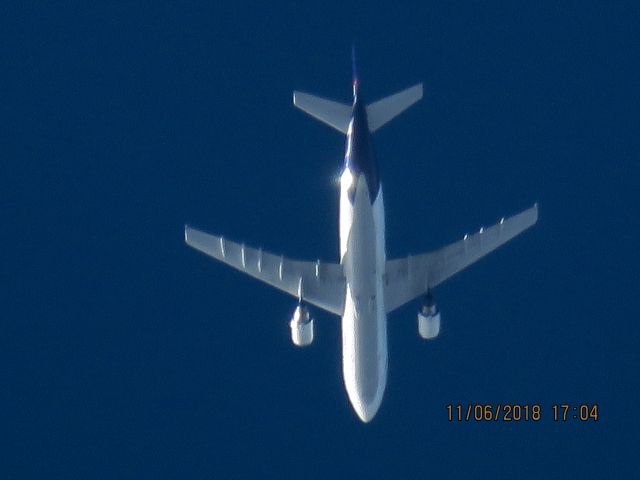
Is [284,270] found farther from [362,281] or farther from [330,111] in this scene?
[330,111]

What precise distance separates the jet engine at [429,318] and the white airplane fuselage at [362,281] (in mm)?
2136

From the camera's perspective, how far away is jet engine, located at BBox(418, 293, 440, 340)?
75000mm

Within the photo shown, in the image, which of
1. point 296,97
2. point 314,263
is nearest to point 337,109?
point 296,97

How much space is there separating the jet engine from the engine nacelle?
628cm

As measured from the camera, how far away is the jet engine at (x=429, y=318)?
246 feet

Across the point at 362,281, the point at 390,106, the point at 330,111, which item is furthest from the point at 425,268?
the point at 330,111

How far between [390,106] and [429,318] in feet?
41.1

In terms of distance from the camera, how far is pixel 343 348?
2965 inches

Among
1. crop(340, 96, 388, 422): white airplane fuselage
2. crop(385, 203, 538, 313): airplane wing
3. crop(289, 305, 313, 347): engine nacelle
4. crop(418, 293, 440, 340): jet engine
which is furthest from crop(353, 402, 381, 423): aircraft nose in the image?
crop(385, 203, 538, 313): airplane wing

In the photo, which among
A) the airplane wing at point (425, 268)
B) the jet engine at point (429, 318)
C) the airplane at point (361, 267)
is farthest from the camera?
the airplane wing at point (425, 268)

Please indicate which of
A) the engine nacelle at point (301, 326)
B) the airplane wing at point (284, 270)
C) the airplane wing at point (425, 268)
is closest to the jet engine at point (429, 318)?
the airplane wing at point (425, 268)

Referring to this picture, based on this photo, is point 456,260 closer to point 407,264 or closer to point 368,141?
point 407,264

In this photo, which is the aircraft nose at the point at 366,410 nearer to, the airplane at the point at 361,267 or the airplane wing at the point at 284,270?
the airplane at the point at 361,267

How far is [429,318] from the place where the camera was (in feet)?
246
